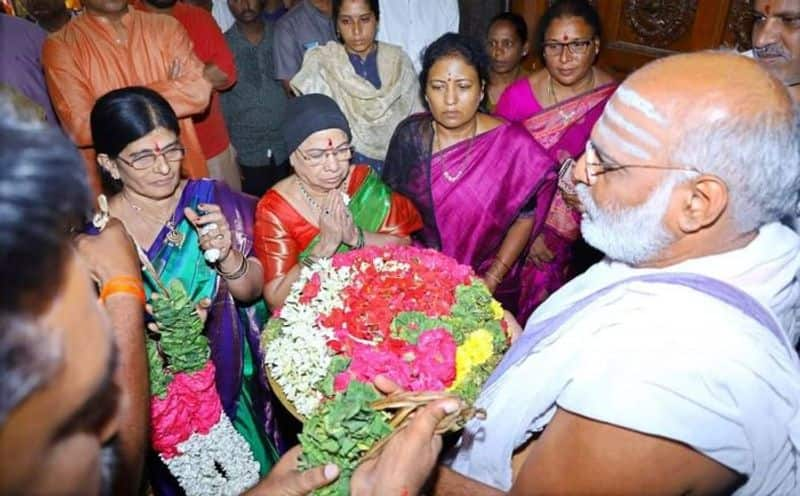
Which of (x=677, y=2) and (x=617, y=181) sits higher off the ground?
(x=677, y=2)

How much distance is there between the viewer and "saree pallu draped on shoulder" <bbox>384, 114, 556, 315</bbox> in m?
3.56

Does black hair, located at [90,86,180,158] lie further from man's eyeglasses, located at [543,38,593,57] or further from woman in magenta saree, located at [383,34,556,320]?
man's eyeglasses, located at [543,38,593,57]

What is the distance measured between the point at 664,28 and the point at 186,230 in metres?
4.58

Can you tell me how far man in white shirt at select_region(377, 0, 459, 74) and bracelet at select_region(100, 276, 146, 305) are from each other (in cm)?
448

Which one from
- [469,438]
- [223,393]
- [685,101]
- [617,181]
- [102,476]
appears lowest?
[223,393]

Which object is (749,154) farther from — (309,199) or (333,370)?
(309,199)

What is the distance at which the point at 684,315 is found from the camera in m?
1.44

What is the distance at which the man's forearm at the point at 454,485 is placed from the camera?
1844 millimetres

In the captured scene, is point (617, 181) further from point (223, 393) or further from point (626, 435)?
point (223, 393)

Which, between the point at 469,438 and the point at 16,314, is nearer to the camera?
the point at 16,314

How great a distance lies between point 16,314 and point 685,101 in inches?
61.1

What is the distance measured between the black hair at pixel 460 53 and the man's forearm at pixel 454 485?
2.44m

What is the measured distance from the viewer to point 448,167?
11.7 ft

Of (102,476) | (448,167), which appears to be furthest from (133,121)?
(102,476)
